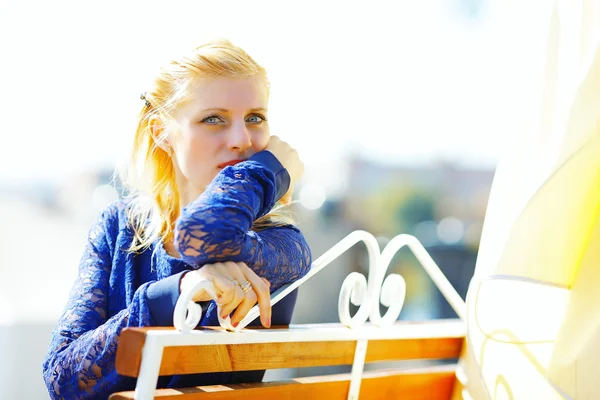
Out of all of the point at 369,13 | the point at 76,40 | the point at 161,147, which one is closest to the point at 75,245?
the point at 76,40

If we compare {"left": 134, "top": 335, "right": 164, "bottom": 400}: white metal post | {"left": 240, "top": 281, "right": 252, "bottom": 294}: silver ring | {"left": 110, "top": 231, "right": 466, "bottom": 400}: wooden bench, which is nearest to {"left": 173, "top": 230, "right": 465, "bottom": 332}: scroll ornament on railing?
{"left": 110, "top": 231, "right": 466, "bottom": 400}: wooden bench

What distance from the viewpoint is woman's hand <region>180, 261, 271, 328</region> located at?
1.12 m

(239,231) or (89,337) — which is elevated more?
(239,231)

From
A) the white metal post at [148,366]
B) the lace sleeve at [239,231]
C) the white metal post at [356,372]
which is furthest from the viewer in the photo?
the white metal post at [356,372]

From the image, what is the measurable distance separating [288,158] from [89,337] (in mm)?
527

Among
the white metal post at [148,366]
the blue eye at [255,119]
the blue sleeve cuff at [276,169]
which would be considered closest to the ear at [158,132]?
the blue eye at [255,119]

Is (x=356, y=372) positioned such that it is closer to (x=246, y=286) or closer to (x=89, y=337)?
(x=246, y=286)

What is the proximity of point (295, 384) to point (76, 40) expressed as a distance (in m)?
9.56

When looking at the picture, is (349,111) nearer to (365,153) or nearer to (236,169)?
(365,153)

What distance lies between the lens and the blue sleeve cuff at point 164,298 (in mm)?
1231

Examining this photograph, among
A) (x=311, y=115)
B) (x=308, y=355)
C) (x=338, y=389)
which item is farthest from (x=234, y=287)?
(x=311, y=115)

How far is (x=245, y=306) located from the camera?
1.16 metres

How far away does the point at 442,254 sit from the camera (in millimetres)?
10500

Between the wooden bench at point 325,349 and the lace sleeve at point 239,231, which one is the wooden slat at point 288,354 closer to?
the wooden bench at point 325,349
